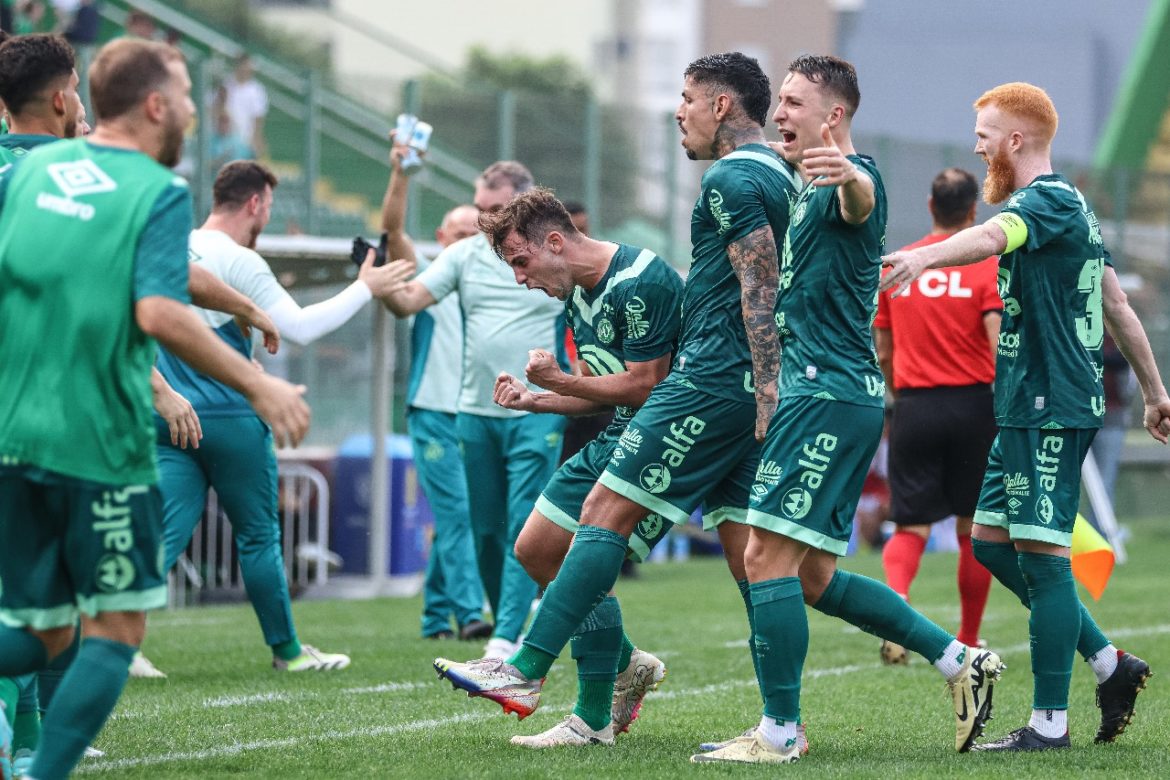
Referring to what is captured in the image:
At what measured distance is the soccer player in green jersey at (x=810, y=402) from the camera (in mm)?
5254

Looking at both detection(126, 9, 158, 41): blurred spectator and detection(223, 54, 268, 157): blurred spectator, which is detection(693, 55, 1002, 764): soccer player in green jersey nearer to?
detection(223, 54, 268, 157): blurred spectator

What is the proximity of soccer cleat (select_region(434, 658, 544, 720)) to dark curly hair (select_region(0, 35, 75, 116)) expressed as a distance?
2.23 metres

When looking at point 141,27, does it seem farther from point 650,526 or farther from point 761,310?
point 761,310

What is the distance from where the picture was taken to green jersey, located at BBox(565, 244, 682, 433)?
18.6 ft

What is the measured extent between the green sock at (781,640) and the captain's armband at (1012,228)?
1.27 meters

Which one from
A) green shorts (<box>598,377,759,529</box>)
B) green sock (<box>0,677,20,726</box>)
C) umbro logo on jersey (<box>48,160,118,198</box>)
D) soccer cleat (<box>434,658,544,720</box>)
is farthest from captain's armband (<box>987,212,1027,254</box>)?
green sock (<box>0,677,20,726</box>)

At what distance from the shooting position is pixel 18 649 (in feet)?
14.4

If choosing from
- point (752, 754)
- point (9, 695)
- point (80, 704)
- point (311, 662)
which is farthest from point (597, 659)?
point (311, 662)

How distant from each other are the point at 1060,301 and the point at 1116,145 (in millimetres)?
30920

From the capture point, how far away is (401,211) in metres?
8.26

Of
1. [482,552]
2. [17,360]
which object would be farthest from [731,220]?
[482,552]

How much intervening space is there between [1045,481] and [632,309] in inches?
58.5


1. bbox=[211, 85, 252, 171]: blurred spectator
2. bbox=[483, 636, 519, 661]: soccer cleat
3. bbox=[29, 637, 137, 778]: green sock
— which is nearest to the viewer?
bbox=[29, 637, 137, 778]: green sock

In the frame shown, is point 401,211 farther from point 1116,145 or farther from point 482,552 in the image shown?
point 1116,145
